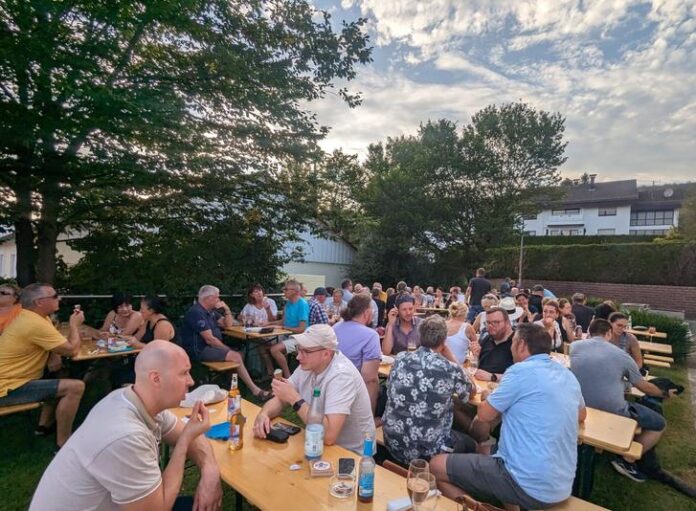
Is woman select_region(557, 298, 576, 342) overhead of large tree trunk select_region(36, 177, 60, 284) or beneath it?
beneath

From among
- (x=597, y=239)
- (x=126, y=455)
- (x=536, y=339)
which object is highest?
(x=597, y=239)

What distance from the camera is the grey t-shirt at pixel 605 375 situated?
3762mm

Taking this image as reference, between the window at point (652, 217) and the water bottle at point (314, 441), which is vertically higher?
the window at point (652, 217)

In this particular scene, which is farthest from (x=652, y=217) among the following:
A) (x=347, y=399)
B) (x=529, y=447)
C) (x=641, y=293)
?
(x=347, y=399)

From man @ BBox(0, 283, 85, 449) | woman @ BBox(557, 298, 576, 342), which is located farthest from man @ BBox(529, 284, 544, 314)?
man @ BBox(0, 283, 85, 449)

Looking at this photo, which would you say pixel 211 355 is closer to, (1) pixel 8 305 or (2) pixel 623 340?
(1) pixel 8 305

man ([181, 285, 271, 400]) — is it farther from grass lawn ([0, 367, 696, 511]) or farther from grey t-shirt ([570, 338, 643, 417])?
grey t-shirt ([570, 338, 643, 417])

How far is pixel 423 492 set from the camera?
5.53ft

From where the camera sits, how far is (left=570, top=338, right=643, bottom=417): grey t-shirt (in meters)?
3.76

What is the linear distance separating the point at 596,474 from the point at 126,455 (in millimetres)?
4654

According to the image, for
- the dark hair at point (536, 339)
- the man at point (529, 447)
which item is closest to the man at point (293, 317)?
the man at point (529, 447)

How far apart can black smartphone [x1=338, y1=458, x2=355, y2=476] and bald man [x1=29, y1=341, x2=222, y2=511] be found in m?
0.70

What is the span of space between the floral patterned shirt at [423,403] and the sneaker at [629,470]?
256 centimetres

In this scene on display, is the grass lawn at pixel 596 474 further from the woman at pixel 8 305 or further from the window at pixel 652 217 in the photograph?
the window at pixel 652 217
